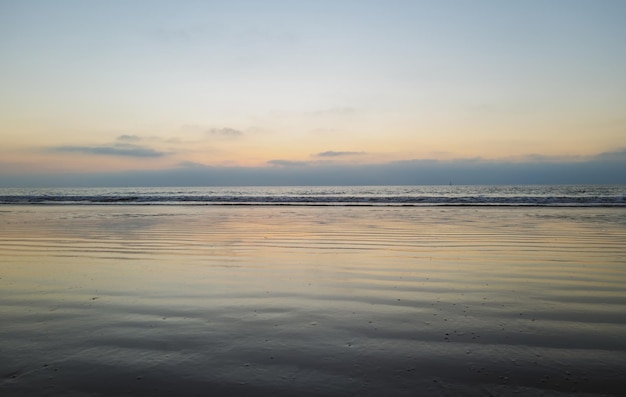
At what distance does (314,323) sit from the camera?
476 cm

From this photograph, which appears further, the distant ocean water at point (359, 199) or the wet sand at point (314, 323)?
the distant ocean water at point (359, 199)

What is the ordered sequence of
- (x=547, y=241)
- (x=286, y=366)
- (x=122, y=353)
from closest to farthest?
(x=286, y=366)
(x=122, y=353)
(x=547, y=241)

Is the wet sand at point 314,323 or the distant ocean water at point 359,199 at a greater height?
the distant ocean water at point 359,199

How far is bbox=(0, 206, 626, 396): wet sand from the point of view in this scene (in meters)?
3.30

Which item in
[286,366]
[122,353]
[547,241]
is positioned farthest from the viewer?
[547,241]

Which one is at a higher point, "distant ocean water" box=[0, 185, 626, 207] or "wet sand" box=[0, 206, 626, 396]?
"distant ocean water" box=[0, 185, 626, 207]

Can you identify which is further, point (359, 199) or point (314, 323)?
point (359, 199)

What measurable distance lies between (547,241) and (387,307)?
8.50 metres

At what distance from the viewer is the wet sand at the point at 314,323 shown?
3.30 m

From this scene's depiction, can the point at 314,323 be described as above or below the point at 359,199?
below

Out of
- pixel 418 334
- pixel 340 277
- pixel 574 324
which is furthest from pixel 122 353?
pixel 574 324

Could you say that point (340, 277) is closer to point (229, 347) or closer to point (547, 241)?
point (229, 347)

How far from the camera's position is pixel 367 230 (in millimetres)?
15102

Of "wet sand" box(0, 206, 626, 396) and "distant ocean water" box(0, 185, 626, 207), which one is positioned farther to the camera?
"distant ocean water" box(0, 185, 626, 207)
